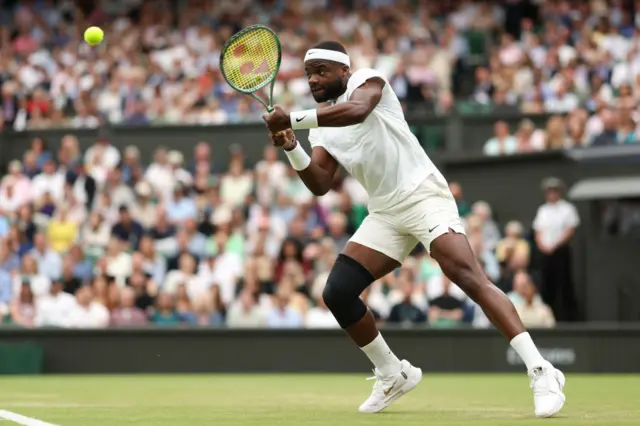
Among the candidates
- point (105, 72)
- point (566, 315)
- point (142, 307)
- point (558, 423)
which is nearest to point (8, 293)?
point (142, 307)

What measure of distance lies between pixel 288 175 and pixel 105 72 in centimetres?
471

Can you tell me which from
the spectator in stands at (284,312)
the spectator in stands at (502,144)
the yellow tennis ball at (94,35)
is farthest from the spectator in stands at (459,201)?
the yellow tennis ball at (94,35)

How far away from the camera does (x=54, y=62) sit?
2086 cm

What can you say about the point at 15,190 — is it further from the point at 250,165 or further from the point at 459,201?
the point at 459,201

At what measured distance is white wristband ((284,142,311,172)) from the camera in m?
7.61

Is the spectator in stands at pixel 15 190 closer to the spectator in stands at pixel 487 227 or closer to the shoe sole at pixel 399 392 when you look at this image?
the spectator in stands at pixel 487 227

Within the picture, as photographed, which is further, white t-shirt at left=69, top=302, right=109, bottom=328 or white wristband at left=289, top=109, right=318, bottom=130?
white t-shirt at left=69, top=302, right=109, bottom=328

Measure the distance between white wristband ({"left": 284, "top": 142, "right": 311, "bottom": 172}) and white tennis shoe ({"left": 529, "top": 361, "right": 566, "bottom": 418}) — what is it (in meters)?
1.80

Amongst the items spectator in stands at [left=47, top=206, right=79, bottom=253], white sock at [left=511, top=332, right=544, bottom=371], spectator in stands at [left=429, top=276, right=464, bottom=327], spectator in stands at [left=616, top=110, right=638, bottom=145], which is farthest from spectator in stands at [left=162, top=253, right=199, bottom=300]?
white sock at [left=511, top=332, right=544, bottom=371]

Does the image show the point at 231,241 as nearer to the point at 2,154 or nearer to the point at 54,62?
the point at 2,154

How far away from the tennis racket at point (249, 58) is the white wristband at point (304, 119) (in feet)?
2.24

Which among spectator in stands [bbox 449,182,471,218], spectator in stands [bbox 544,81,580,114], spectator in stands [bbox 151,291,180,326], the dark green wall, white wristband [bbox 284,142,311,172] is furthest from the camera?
spectator in stands [bbox 544,81,580,114]

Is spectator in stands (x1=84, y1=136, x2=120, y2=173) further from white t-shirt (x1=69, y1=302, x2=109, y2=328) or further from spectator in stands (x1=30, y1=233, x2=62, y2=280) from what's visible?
white t-shirt (x1=69, y1=302, x2=109, y2=328)

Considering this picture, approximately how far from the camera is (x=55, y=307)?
15.1 metres
